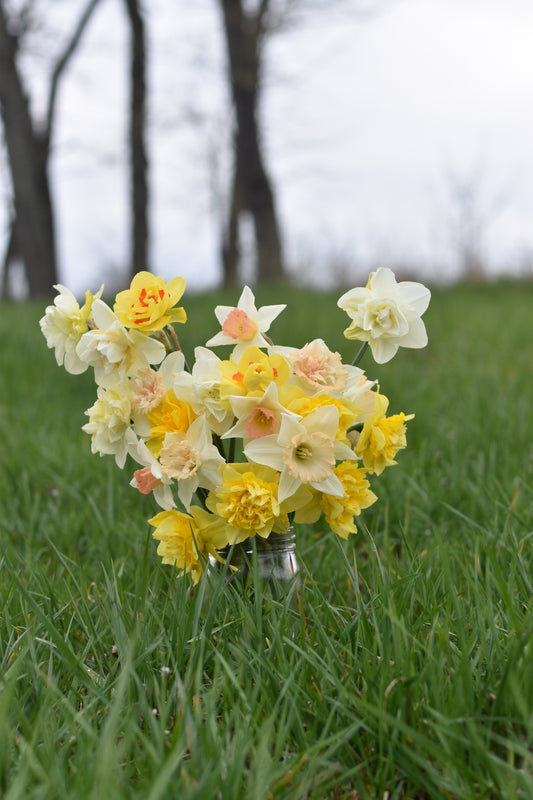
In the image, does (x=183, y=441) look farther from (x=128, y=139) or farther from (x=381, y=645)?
(x=128, y=139)

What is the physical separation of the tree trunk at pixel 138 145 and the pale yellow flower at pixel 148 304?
8195 mm

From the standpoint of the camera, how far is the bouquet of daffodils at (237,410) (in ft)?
3.47

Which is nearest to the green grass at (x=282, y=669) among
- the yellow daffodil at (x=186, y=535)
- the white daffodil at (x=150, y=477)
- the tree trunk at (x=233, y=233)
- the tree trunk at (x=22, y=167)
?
the yellow daffodil at (x=186, y=535)

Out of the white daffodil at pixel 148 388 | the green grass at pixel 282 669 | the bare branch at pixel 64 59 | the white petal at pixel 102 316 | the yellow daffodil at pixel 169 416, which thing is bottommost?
the green grass at pixel 282 669

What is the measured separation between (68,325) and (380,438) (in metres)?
0.57

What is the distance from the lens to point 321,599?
1.17 m

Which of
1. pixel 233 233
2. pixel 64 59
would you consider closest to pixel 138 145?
pixel 64 59

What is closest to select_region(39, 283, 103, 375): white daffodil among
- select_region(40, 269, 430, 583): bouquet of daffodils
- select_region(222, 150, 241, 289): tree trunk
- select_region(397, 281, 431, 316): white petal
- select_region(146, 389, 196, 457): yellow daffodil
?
select_region(40, 269, 430, 583): bouquet of daffodils

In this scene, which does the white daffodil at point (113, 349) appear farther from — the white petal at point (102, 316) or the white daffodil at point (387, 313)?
the white daffodil at point (387, 313)

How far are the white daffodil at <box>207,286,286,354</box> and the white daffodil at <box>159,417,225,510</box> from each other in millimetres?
144

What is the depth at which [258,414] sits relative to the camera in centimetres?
107

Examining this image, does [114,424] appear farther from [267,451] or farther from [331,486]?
[331,486]

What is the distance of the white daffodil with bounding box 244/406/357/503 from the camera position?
102cm

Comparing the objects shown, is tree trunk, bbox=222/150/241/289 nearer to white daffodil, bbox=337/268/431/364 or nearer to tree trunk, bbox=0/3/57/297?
tree trunk, bbox=0/3/57/297
